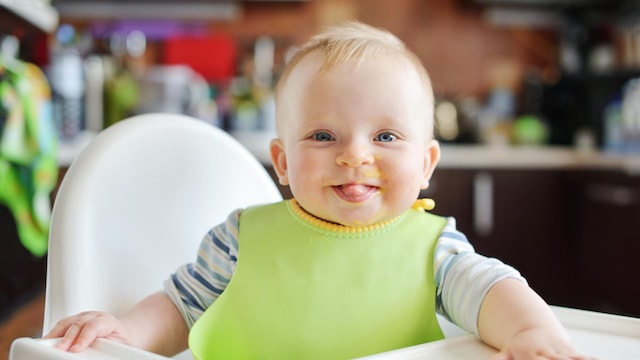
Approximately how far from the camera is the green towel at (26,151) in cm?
208

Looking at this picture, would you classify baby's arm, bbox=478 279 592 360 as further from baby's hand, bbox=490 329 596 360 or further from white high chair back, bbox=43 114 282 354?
white high chair back, bbox=43 114 282 354

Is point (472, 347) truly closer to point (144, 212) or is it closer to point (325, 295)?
point (325, 295)

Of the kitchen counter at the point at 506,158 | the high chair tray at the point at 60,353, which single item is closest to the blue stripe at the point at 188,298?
the high chair tray at the point at 60,353

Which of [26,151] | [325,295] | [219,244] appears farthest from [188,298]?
[26,151]

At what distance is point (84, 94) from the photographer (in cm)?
321

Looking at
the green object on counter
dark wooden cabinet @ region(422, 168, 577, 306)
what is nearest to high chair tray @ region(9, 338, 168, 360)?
dark wooden cabinet @ region(422, 168, 577, 306)

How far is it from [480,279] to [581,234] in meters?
2.42

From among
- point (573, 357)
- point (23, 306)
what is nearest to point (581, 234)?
point (23, 306)

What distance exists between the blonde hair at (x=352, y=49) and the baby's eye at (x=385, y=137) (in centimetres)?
7

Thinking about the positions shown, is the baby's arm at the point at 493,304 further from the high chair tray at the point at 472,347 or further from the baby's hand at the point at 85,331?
the baby's hand at the point at 85,331

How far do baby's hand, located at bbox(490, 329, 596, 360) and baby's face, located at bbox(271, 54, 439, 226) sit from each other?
0.20m

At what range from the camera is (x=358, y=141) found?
2.48 ft

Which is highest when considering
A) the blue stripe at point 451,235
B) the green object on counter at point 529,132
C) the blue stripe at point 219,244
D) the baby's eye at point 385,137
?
the baby's eye at point 385,137

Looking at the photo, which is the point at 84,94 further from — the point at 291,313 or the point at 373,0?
the point at 291,313
